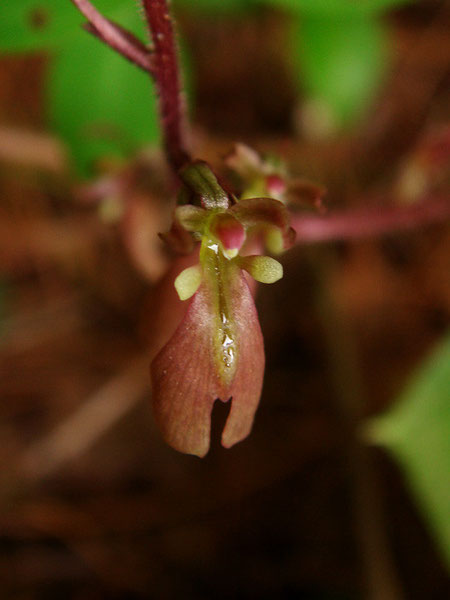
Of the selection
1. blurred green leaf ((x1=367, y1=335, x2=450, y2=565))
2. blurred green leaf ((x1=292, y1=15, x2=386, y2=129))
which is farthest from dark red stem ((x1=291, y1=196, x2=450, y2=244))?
blurred green leaf ((x1=292, y1=15, x2=386, y2=129))

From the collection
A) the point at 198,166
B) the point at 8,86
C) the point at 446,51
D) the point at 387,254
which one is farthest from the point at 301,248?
the point at 198,166

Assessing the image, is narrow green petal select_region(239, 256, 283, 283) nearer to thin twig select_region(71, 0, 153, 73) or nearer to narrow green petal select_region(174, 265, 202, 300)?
narrow green petal select_region(174, 265, 202, 300)

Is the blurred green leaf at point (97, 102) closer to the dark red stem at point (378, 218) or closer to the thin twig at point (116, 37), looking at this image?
the dark red stem at point (378, 218)

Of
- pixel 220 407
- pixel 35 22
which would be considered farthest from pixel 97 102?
pixel 220 407

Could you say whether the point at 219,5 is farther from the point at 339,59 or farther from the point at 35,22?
the point at 35,22

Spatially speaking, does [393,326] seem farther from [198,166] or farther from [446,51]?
[198,166]

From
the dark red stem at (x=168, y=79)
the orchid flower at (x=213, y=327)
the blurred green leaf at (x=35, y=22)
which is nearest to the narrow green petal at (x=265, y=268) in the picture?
the orchid flower at (x=213, y=327)
